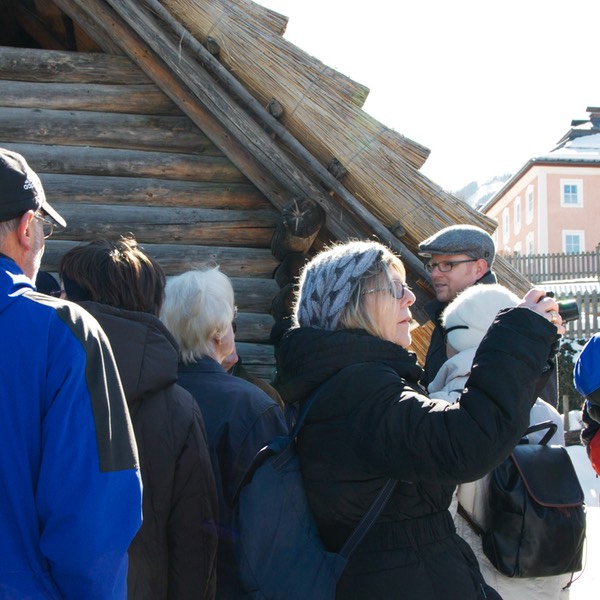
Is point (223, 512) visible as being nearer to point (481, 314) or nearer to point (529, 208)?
point (481, 314)

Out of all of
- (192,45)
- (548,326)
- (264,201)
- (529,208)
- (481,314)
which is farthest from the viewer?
(529,208)

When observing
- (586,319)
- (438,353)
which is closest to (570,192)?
(586,319)

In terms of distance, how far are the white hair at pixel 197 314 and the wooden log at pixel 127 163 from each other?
2283 millimetres

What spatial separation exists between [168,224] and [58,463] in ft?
11.7

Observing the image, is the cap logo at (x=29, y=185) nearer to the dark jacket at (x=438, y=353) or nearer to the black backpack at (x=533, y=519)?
the black backpack at (x=533, y=519)

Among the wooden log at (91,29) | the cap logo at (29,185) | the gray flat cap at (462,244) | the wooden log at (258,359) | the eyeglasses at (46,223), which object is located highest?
the wooden log at (91,29)

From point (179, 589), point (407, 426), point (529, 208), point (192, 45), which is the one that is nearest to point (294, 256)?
point (192, 45)

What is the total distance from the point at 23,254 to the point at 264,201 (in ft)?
11.0

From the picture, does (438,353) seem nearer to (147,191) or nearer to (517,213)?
(147,191)

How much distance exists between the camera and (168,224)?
16.6 feet

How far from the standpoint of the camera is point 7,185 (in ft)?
5.73

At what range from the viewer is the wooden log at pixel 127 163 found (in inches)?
199

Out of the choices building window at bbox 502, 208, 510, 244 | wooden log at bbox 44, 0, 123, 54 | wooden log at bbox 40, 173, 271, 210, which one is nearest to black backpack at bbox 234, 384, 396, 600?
wooden log at bbox 40, 173, 271, 210

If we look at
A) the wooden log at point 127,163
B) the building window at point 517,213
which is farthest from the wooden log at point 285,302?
the building window at point 517,213
